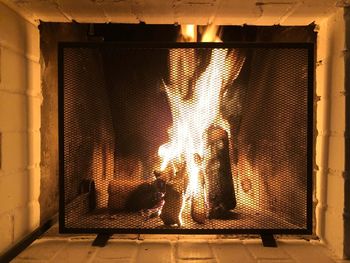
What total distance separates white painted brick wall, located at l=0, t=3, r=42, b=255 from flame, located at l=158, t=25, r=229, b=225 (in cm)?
58

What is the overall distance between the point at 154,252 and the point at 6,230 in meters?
0.59

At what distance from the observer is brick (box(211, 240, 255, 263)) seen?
1504mm

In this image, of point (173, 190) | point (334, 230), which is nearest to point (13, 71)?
point (173, 190)

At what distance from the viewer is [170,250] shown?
63.7 inches

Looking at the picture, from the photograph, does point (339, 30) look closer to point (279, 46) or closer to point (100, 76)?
point (279, 46)

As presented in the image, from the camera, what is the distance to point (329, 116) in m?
1.65

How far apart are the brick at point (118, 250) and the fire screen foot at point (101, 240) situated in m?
0.02

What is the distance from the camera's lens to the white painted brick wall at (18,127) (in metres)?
1.47

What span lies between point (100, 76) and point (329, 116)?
3.30 feet

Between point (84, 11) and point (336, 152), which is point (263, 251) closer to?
point (336, 152)

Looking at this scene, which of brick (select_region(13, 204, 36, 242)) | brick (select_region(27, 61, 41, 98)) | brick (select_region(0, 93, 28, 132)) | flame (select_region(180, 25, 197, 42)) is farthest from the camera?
flame (select_region(180, 25, 197, 42))

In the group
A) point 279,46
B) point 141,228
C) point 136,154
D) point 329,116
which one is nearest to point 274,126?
point 329,116

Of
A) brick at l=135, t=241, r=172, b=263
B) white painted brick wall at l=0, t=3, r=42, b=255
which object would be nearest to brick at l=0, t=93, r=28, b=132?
white painted brick wall at l=0, t=3, r=42, b=255

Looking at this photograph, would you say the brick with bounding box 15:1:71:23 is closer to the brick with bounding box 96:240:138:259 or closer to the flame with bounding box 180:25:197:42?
the flame with bounding box 180:25:197:42
